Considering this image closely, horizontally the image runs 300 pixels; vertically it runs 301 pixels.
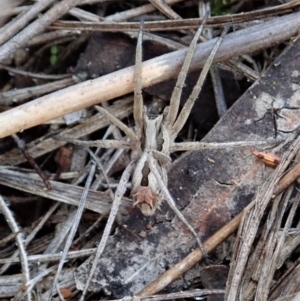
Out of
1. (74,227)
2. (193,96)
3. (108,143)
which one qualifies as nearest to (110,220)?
(74,227)

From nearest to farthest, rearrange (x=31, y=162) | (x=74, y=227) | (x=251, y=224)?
(x=251, y=224) < (x=74, y=227) < (x=31, y=162)

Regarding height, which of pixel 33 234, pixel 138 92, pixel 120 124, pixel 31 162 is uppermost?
pixel 138 92

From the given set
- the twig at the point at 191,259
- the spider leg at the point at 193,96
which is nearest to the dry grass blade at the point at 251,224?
the twig at the point at 191,259

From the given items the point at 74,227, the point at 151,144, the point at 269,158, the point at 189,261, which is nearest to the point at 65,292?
the point at 74,227

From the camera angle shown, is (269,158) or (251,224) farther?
(269,158)

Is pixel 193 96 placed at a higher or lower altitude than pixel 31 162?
higher

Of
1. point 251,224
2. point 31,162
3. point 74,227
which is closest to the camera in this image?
point 251,224

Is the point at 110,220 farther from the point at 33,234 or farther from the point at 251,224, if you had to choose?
the point at 251,224

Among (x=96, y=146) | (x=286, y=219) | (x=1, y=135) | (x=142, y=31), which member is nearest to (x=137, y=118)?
(x=96, y=146)
